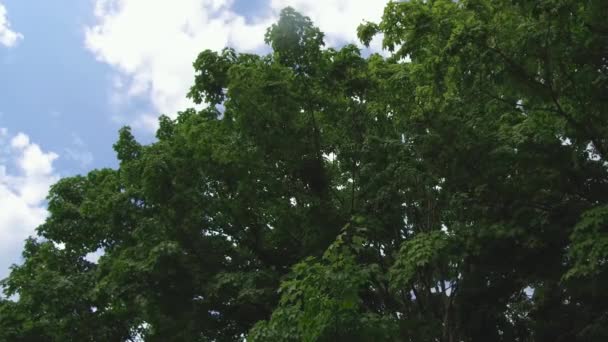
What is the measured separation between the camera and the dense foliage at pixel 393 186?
10.5 meters

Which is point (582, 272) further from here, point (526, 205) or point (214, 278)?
point (214, 278)

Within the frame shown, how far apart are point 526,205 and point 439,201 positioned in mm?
2243

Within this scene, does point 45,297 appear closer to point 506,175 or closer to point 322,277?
point 322,277

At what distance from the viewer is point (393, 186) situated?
490 inches

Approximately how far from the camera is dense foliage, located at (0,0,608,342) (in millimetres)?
10461

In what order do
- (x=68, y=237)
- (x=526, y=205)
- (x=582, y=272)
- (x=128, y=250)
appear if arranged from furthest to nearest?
1. (x=68, y=237)
2. (x=128, y=250)
3. (x=526, y=205)
4. (x=582, y=272)

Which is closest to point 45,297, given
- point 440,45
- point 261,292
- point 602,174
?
point 261,292

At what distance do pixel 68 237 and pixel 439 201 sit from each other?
11.0m

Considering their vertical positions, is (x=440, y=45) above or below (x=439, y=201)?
above

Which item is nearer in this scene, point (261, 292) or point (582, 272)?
point (582, 272)

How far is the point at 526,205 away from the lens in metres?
11.4

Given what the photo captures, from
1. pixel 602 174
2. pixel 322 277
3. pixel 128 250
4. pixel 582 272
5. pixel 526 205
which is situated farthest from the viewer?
pixel 128 250

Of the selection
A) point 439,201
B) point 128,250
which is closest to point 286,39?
point 439,201

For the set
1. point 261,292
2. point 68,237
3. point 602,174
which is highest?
point 68,237
